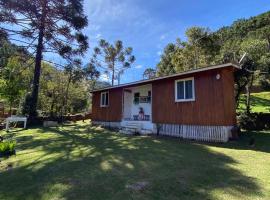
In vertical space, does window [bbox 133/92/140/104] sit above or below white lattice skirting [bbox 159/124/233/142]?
above

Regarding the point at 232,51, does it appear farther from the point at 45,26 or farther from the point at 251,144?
the point at 45,26

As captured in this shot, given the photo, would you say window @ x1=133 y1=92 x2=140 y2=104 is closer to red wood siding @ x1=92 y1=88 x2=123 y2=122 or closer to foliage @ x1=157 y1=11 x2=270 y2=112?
red wood siding @ x1=92 y1=88 x2=123 y2=122

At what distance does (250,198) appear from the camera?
162 inches

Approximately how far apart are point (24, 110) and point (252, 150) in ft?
55.7

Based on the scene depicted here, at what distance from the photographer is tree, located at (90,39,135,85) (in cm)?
4091

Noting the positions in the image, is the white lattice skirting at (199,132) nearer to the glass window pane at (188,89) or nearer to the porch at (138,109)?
the porch at (138,109)

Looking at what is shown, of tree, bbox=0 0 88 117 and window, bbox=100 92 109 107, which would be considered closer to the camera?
tree, bbox=0 0 88 117

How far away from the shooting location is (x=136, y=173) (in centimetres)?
561

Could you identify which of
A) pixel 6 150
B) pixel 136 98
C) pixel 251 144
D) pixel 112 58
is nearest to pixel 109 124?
pixel 136 98

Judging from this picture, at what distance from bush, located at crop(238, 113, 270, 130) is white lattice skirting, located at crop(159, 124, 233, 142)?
379cm

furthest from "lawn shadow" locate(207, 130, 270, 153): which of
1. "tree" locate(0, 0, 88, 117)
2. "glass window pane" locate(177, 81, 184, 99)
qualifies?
"tree" locate(0, 0, 88, 117)

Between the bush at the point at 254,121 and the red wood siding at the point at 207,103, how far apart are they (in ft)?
9.75

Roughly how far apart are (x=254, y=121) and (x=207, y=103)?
15.6 ft

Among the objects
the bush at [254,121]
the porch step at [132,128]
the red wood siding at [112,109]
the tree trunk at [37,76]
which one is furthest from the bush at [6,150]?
the bush at [254,121]
